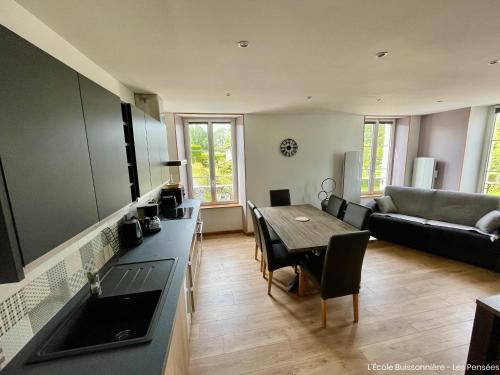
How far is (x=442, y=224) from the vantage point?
3.32 meters

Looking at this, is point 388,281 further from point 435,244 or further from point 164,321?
point 164,321

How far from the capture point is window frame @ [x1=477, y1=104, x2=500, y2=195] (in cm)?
390

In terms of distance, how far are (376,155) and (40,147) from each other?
5.89m

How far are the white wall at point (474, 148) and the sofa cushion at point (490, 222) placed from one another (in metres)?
1.46

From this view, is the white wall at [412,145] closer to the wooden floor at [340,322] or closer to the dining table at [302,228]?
the wooden floor at [340,322]

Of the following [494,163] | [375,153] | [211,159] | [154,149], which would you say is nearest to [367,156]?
[375,153]

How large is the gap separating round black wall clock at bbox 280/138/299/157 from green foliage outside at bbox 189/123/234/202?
1104mm

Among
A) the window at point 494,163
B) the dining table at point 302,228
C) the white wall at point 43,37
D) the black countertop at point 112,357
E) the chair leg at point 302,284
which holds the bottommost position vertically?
the chair leg at point 302,284

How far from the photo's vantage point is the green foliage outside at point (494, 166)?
12.8 feet

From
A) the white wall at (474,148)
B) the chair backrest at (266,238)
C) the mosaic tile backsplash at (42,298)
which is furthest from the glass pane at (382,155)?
the mosaic tile backsplash at (42,298)

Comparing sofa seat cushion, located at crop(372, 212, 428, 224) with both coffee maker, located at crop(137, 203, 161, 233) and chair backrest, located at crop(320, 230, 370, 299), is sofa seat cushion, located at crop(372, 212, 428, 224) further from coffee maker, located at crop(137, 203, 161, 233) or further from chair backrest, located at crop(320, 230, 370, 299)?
coffee maker, located at crop(137, 203, 161, 233)

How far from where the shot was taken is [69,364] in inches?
31.4

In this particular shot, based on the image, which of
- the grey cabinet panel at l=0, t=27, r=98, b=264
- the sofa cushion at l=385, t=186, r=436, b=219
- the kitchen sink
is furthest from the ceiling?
the sofa cushion at l=385, t=186, r=436, b=219

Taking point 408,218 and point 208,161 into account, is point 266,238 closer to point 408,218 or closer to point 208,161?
point 208,161
